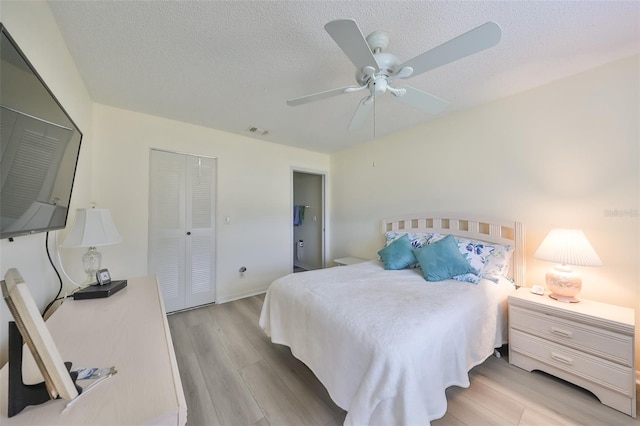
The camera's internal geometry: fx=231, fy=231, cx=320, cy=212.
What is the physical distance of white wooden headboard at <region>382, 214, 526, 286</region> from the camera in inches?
86.0

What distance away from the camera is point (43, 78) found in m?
1.27

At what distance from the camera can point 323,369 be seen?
1.45 metres

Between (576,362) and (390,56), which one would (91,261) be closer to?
(390,56)

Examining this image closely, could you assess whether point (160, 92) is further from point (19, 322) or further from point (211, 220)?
point (19, 322)

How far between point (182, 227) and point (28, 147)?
7.07ft

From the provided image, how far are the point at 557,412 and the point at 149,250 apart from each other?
3809 mm

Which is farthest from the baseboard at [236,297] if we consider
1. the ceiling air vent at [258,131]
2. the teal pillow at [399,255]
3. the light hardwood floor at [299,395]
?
the ceiling air vent at [258,131]

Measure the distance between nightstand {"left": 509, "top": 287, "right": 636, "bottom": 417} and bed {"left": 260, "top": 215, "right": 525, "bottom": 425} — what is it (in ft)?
0.54

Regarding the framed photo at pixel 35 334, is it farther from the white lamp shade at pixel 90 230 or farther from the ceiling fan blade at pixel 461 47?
the ceiling fan blade at pixel 461 47

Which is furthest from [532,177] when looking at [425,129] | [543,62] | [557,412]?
[557,412]

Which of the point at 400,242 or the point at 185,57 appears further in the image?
the point at 400,242

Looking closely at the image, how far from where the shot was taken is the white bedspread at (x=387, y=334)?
113cm

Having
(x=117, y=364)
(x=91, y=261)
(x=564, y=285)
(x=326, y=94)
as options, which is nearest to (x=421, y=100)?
(x=326, y=94)

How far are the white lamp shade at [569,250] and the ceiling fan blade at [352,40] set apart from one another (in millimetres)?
1889
